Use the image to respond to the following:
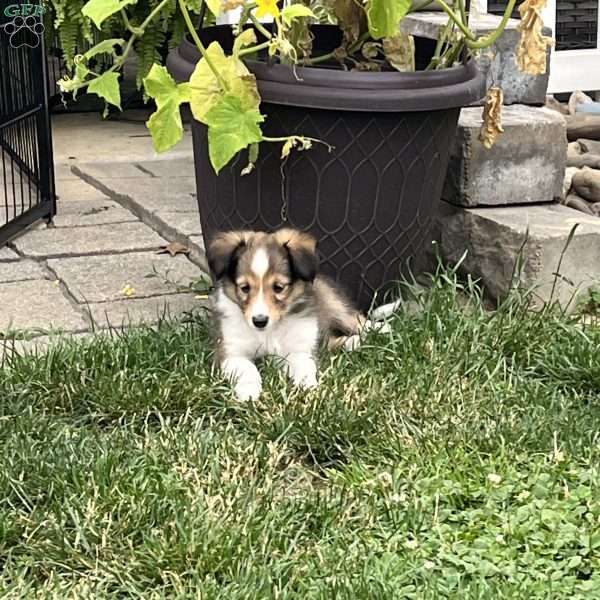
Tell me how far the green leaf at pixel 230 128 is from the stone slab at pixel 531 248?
1.23m

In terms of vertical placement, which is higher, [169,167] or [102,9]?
[102,9]

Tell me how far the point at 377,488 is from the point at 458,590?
48 centimetres

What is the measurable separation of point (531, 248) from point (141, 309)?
59.4 inches

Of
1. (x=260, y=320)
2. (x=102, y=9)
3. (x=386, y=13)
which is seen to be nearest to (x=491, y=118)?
(x=386, y=13)

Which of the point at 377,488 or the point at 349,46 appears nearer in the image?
the point at 377,488

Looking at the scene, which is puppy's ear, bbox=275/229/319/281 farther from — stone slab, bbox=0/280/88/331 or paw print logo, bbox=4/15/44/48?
paw print logo, bbox=4/15/44/48

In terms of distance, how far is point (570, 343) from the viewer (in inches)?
164

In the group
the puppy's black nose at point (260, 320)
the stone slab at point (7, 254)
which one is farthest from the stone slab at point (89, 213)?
the puppy's black nose at point (260, 320)

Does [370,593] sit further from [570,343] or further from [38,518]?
[570,343]

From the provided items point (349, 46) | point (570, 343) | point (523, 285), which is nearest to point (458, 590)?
point (570, 343)

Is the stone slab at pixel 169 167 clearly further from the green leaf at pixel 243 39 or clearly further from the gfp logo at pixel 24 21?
the green leaf at pixel 243 39

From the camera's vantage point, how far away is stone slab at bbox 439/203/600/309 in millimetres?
4664

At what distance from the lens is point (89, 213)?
6.10 meters

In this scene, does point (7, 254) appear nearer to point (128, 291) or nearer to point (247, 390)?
point (128, 291)
